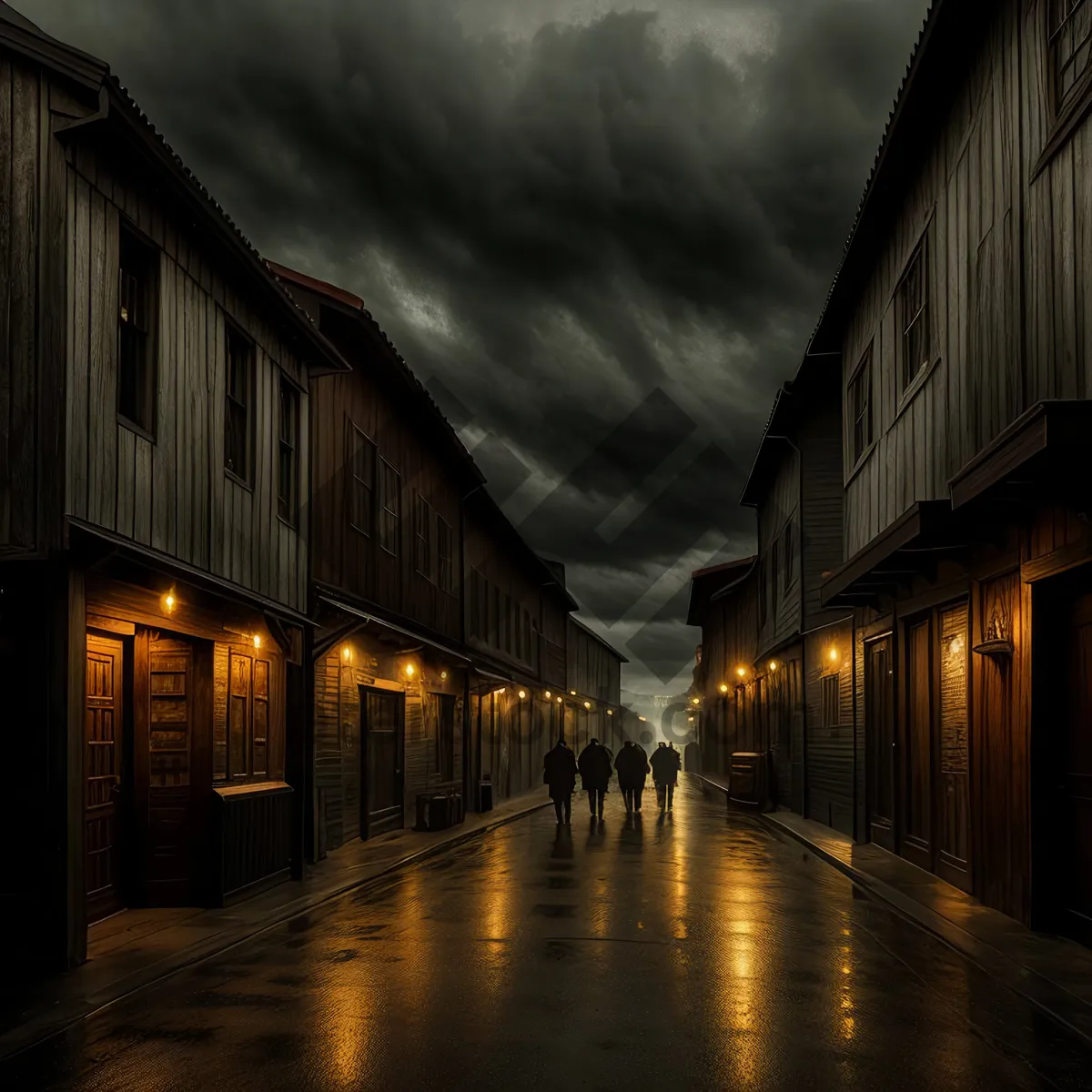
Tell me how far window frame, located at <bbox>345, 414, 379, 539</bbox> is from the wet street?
321 inches

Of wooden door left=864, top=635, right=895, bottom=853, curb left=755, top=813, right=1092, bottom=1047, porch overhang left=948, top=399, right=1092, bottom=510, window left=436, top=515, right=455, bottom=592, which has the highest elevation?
window left=436, top=515, right=455, bottom=592

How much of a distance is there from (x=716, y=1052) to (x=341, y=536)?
13.6 m

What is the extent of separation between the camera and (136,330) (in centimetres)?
1123

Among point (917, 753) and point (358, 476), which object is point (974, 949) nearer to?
point (917, 753)

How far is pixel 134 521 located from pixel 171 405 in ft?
4.93

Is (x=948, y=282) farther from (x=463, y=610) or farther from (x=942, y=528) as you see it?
(x=463, y=610)

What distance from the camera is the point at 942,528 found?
39.3 feet

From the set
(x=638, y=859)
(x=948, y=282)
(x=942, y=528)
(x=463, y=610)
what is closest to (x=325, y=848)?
(x=638, y=859)

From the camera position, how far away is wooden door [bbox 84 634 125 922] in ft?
37.7

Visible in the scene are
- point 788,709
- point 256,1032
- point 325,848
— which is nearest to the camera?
point 256,1032

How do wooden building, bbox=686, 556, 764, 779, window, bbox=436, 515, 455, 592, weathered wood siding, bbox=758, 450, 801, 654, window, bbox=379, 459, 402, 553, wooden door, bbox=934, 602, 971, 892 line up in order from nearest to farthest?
wooden door, bbox=934, 602, 971, 892 < window, bbox=379, 459, 402, 553 < weathered wood siding, bbox=758, 450, 801, 654 < window, bbox=436, 515, 455, 592 < wooden building, bbox=686, 556, 764, 779

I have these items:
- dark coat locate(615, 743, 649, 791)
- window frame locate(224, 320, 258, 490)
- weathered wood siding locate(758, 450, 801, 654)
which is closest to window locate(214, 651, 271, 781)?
window frame locate(224, 320, 258, 490)

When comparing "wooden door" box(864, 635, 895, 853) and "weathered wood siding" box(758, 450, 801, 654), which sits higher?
"weathered wood siding" box(758, 450, 801, 654)

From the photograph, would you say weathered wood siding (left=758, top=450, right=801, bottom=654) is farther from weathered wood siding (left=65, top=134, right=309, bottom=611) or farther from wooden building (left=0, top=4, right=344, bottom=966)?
weathered wood siding (left=65, top=134, right=309, bottom=611)
